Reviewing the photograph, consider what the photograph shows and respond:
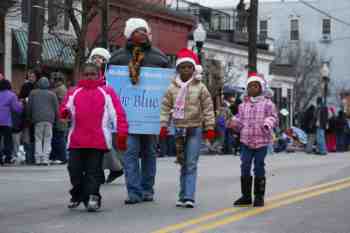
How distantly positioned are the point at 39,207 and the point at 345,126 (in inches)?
906

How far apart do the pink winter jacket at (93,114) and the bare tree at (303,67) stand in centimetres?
5007

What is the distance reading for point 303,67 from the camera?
207 ft

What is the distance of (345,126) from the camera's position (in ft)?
106

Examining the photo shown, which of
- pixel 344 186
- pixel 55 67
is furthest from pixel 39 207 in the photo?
pixel 55 67

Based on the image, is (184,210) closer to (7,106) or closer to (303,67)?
(7,106)

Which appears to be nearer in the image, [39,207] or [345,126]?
[39,207]

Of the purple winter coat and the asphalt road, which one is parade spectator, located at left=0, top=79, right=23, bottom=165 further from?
the asphalt road

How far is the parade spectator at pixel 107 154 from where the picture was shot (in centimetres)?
1153

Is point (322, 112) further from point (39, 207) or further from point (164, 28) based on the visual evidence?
point (39, 207)

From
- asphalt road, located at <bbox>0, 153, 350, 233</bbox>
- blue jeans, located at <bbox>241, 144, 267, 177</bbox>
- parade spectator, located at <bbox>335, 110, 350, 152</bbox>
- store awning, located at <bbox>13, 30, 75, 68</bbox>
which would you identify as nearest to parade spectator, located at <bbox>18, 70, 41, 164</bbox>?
asphalt road, located at <bbox>0, 153, 350, 233</bbox>

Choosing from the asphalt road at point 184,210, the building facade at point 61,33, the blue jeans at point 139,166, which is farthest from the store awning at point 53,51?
the blue jeans at point 139,166

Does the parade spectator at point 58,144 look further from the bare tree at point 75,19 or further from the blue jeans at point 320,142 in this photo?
the blue jeans at point 320,142

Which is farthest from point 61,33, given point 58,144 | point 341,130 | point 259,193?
point 259,193

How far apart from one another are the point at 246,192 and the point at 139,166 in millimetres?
1354
